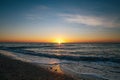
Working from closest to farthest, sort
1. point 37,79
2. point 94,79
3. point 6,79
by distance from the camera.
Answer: point 6,79
point 37,79
point 94,79

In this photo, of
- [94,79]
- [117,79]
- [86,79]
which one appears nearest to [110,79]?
[117,79]

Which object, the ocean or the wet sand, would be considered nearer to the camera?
the wet sand

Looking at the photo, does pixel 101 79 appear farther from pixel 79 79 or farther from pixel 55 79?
pixel 55 79

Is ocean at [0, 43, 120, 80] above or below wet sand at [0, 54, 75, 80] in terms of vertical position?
A: below

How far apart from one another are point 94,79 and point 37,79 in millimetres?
3433

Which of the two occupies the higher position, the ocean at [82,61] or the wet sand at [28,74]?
the wet sand at [28,74]

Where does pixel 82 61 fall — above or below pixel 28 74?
below

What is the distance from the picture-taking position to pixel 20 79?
7059 mm

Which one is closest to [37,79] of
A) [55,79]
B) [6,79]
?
[55,79]

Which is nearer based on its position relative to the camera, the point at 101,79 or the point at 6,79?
the point at 6,79

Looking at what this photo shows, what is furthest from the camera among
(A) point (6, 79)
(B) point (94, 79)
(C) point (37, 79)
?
(B) point (94, 79)

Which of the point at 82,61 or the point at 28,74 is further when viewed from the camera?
the point at 82,61

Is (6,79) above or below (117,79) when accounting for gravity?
above

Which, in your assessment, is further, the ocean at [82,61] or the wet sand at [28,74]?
the ocean at [82,61]
